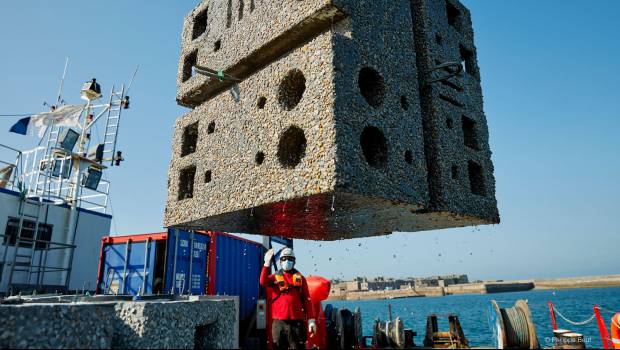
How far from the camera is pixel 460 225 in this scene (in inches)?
450

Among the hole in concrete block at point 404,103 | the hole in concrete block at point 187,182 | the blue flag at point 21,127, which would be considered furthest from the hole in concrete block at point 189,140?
the blue flag at point 21,127

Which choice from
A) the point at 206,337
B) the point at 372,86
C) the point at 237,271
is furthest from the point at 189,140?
the point at 206,337

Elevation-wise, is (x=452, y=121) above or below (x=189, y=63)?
below

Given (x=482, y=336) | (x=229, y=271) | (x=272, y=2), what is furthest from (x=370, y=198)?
(x=482, y=336)

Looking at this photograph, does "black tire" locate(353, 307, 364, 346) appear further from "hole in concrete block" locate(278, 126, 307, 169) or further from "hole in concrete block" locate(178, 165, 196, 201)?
"hole in concrete block" locate(178, 165, 196, 201)

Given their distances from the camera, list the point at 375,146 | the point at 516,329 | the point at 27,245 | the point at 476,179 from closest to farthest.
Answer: the point at 375,146, the point at 516,329, the point at 476,179, the point at 27,245

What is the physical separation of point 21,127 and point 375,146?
1989 cm

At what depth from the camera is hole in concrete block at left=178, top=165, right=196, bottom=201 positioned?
36.9 feet

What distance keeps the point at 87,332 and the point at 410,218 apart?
7.87 meters

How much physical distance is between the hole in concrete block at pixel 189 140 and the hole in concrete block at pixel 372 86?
501 centimetres

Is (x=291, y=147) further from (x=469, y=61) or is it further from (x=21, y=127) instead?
(x=21, y=127)

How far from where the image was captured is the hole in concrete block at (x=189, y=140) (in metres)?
11.7

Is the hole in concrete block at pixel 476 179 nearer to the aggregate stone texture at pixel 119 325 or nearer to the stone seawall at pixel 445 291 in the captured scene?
the aggregate stone texture at pixel 119 325

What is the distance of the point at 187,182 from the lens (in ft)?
38.1
